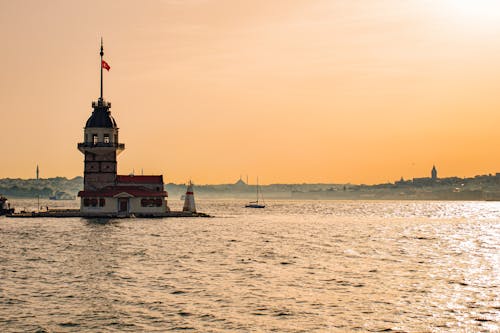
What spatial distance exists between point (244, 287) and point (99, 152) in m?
80.8

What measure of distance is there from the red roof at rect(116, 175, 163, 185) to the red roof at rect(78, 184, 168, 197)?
4.56 ft

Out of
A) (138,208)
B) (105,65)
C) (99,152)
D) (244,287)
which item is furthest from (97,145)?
(244,287)

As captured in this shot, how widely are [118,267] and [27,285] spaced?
10.0m

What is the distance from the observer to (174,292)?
39781mm

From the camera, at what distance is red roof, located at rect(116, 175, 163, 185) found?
119 metres

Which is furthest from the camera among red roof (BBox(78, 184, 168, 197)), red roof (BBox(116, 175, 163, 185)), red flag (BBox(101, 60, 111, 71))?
red flag (BBox(101, 60, 111, 71))

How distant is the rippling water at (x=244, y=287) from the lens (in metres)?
31.8

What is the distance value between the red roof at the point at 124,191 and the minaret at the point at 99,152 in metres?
2.30

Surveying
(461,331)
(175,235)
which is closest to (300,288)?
(461,331)

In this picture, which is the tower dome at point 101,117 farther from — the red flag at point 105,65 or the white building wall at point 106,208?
the white building wall at point 106,208

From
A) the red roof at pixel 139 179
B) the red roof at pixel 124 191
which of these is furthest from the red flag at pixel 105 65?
the red roof at pixel 124 191

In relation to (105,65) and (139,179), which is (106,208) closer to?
(139,179)

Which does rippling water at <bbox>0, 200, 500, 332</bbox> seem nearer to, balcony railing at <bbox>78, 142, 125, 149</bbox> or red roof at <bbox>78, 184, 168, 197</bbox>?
red roof at <bbox>78, 184, 168, 197</bbox>

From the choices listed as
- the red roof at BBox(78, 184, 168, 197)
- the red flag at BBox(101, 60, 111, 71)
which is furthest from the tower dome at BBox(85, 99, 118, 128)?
the red roof at BBox(78, 184, 168, 197)
